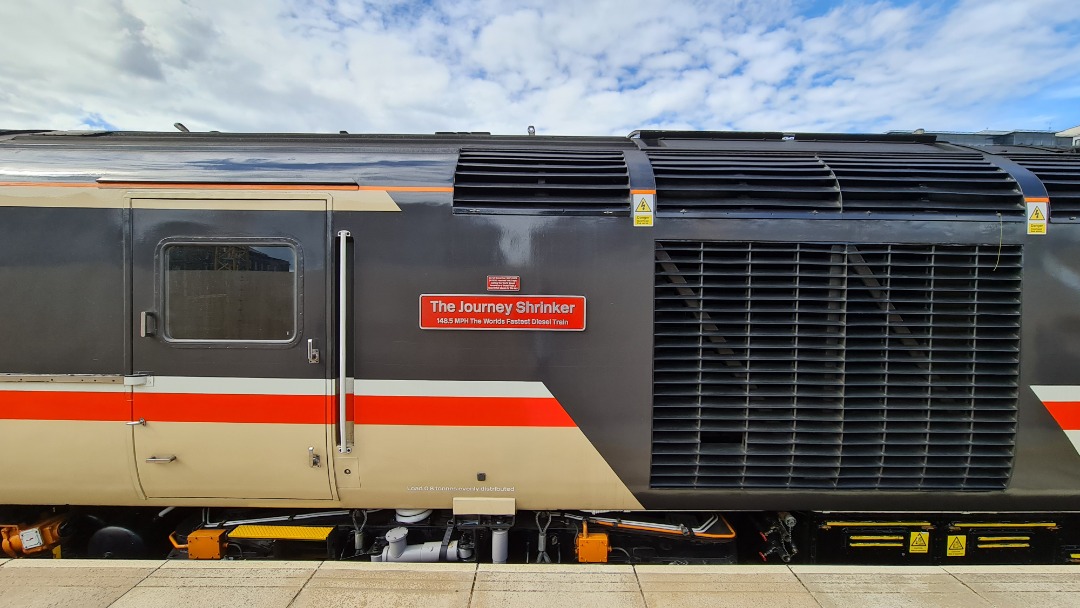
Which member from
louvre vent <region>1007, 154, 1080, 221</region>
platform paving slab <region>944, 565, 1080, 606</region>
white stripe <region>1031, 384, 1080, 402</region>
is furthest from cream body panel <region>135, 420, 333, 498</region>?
louvre vent <region>1007, 154, 1080, 221</region>

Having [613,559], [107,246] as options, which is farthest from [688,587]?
[107,246]

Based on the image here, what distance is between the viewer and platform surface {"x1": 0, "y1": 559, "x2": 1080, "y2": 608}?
2658 millimetres

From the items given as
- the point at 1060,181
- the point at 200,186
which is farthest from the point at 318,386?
the point at 1060,181

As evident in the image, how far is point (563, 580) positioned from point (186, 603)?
1963 millimetres

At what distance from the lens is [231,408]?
2.93 meters

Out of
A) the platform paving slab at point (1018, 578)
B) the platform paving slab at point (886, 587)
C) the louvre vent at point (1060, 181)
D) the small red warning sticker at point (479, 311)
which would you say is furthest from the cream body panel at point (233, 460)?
the louvre vent at point (1060, 181)

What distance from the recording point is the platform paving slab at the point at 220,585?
8.65 feet

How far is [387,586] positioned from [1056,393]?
3991 millimetres

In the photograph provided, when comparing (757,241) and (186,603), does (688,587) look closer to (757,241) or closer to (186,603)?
(757,241)

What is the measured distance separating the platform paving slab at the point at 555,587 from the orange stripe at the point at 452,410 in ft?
2.70

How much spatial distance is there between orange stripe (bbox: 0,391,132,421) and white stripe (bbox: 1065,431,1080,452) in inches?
216

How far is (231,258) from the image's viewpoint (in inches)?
117

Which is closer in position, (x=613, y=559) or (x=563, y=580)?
(x=563, y=580)

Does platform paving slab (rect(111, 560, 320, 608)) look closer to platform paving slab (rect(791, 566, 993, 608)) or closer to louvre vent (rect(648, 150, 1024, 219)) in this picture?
platform paving slab (rect(791, 566, 993, 608))
